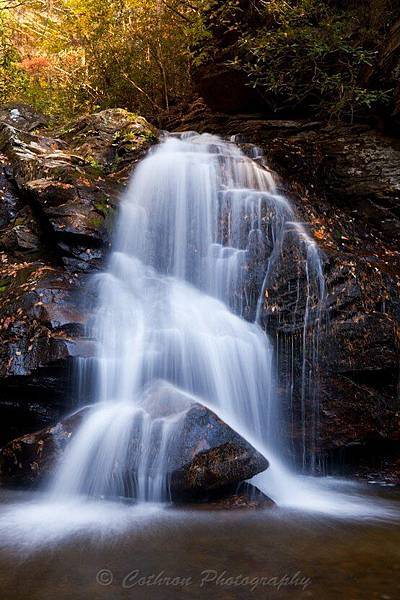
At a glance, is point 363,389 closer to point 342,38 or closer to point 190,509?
point 190,509

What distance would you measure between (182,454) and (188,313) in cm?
207

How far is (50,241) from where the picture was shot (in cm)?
624

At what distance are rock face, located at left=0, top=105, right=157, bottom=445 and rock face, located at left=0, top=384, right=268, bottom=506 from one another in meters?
0.68

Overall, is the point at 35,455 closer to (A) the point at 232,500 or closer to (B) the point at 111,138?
(A) the point at 232,500

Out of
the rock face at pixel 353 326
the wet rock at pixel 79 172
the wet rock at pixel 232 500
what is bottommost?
the wet rock at pixel 232 500

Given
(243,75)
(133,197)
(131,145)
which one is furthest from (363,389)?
(243,75)

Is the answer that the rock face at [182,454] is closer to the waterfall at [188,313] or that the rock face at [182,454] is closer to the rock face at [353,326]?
the waterfall at [188,313]

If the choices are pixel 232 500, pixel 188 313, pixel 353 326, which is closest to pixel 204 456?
pixel 232 500

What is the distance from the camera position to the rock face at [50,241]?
479 cm

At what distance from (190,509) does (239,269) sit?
10.9 feet

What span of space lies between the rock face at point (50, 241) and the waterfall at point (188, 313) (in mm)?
287

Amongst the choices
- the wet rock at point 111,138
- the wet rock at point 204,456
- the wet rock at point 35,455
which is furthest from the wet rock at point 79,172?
the wet rock at point 204,456

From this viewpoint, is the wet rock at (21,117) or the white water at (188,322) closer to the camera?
the white water at (188,322)

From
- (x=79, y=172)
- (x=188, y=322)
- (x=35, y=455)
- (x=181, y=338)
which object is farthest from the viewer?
(x=79, y=172)
